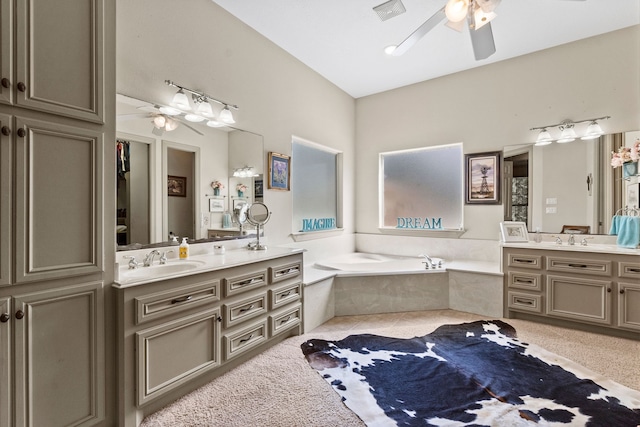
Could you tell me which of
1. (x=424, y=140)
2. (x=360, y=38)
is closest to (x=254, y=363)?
(x=360, y=38)

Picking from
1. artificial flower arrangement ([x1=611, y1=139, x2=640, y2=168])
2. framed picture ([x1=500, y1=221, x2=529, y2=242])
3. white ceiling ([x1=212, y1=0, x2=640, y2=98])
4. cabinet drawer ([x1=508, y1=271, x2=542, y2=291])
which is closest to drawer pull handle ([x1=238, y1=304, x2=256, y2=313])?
white ceiling ([x1=212, y1=0, x2=640, y2=98])

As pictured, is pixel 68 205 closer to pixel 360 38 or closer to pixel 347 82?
pixel 360 38

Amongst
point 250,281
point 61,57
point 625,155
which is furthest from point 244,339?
point 625,155

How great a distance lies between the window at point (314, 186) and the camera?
386cm

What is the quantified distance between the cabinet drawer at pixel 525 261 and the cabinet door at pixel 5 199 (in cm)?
389

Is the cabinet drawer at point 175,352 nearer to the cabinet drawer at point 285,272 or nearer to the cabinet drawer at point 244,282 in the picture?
the cabinet drawer at point 244,282

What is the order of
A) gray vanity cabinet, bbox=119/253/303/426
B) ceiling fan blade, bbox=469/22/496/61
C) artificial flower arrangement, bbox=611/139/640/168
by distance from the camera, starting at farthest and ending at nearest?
artificial flower arrangement, bbox=611/139/640/168, ceiling fan blade, bbox=469/22/496/61, gray vanity cabinet, bbox=119/253/303/426

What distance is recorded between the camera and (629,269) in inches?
105

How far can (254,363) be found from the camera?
7.64 ft

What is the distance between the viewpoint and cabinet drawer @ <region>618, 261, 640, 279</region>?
2648mm

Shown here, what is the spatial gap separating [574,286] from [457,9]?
8.99 feet

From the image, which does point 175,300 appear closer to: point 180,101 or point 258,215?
point 258,215

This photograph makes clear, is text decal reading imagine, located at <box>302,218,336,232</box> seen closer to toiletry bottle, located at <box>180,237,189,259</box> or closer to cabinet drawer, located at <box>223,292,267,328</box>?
cabinet drawer, located at <box>223,292,267,328</box>

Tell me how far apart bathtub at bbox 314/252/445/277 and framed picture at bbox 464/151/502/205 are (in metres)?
0.96
